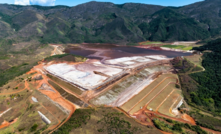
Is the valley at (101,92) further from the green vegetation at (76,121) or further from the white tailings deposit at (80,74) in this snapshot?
the green vegetation at (76,121)

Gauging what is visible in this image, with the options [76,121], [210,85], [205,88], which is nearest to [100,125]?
[76,121]

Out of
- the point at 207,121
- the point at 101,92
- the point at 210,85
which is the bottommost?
the point at 207,121

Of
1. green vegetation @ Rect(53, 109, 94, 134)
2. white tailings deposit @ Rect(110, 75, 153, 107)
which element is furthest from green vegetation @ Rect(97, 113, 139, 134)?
white tailings deposit @ Rect(110, 75, 153, 107)

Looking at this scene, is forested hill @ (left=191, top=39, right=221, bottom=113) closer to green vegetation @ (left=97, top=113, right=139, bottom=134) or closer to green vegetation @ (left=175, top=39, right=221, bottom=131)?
green vegetation @ (left=175, top=39, right=221, bottom=131)

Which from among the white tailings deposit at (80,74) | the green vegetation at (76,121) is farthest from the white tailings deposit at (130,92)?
the white tailings deposit at (80,74)

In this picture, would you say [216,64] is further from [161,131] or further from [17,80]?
[17,80]

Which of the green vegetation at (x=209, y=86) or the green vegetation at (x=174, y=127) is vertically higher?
the green vegetation at (x=209, y=86)

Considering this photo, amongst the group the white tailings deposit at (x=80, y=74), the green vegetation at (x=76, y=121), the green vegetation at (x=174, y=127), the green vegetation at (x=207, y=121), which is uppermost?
the white tailings deposit at (x=80, y=74)

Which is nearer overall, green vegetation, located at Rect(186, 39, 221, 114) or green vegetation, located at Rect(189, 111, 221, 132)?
green vegetation, located at Rect(189, 111, 221, 132)

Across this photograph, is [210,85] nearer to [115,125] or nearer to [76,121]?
[115,125]
